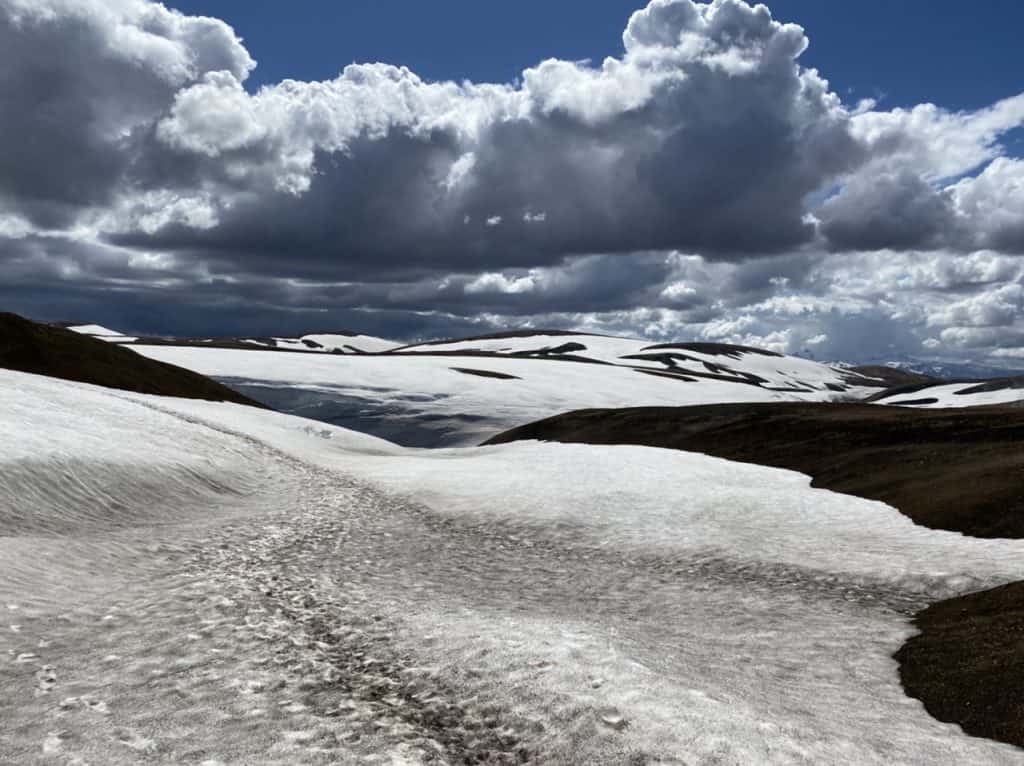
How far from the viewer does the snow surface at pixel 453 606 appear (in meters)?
9.59

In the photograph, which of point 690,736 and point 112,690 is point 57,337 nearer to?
point 112,690

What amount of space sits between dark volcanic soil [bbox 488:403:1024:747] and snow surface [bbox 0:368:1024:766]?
0.75m

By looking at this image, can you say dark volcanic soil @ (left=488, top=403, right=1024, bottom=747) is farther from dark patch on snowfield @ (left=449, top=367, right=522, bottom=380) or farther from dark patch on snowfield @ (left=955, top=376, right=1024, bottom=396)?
dark patch on snowfield @ (left=955, top=376, right=1024, bottom=396)

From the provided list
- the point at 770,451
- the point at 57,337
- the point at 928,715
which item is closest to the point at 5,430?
the point at 928,715

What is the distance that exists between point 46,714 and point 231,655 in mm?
2952

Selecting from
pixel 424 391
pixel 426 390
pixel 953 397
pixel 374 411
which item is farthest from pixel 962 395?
pixel 374 411

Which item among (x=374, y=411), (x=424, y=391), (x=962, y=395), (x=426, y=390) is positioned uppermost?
(x=962, y=395)

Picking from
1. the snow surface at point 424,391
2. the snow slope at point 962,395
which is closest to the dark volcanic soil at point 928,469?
the snow surface at point 424,391

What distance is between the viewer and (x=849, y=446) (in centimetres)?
4434

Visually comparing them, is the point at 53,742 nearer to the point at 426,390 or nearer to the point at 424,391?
the point at 424,391

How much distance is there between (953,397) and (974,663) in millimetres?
156157

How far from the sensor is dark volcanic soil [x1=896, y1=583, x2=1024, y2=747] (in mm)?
10867

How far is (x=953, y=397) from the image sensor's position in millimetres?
146750

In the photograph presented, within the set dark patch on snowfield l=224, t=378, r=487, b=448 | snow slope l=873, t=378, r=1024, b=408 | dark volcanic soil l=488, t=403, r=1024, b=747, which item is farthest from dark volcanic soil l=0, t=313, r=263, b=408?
snow slope l=873, t=378, r=1024, b=408
